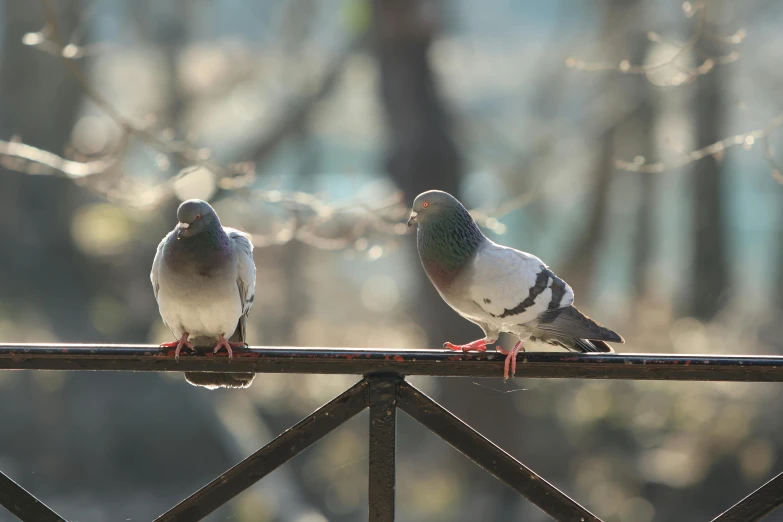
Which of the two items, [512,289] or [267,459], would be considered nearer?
[267,459]

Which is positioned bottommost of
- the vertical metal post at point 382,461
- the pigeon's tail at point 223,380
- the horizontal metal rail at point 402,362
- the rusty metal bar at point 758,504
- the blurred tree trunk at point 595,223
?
the rusty metal bar at point 758,504

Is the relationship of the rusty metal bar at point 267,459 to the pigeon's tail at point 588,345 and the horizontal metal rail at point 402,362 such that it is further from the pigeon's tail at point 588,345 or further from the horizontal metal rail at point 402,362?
the pigeon's tail at point 588,345

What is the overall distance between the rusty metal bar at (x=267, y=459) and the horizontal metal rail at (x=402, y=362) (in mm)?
64

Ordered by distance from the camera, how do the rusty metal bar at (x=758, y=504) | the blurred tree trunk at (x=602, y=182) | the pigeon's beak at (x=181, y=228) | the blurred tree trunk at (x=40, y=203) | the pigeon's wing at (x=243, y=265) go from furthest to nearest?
the blurred tree trunk at (x=40, y=203)
the blurred tree trunk at (x=602, y=182)
the pigeon's wing at (x=243, y=265)
the pigeon's beak at (x=181, y=228)
the rusty metal bar at (x=758, y=504)

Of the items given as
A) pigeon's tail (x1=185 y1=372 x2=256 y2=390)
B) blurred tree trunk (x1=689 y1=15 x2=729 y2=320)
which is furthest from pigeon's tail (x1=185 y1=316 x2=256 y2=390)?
blurred tree trunk (x1=689 y1=15 x2=729 y2=320)

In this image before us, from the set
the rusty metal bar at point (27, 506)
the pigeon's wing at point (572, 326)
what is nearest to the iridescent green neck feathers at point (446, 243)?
the pigeon's wing at point (572, 326)

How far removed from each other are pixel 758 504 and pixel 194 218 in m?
1.47

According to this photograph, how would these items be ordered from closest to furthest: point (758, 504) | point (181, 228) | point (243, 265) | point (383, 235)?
point (758, 504)
point (181, 228)
point (243, 265)
point (383, 235)

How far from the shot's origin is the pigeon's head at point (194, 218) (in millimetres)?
2152

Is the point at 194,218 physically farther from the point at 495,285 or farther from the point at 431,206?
the point at 495,285

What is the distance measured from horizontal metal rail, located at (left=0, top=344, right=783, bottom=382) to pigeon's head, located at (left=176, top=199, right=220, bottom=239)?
0.68 meters

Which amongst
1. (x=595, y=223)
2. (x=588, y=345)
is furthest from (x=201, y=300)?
(x=595, y=223)

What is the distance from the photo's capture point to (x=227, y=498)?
143cm

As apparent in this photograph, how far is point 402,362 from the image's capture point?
4.69 ft
